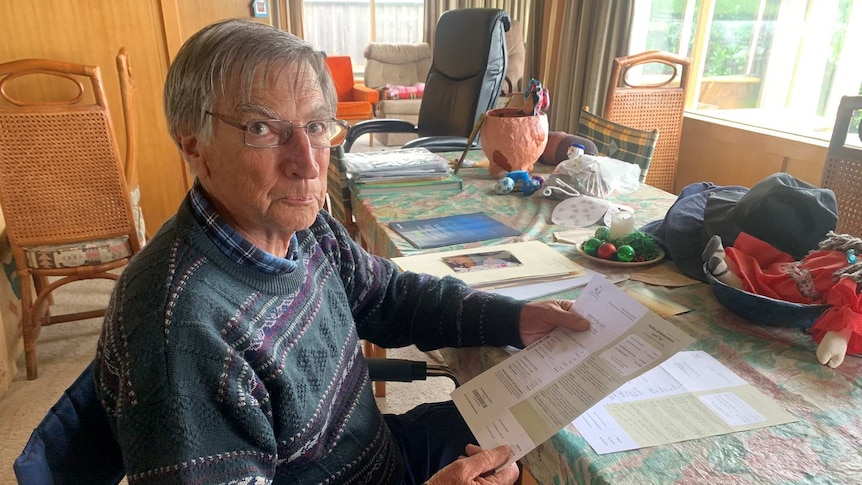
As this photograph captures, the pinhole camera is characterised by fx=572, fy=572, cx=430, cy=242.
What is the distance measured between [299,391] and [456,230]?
696mm

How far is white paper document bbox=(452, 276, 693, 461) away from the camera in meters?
0.72

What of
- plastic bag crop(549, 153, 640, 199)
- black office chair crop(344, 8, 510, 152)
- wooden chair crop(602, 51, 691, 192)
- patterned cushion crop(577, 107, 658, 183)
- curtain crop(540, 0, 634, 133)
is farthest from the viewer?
curtain crop(540, 0, 634, 133)

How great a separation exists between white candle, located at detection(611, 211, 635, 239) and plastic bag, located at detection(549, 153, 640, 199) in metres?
0.40

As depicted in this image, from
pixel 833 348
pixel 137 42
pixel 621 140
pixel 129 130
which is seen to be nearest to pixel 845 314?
pixel 833 348

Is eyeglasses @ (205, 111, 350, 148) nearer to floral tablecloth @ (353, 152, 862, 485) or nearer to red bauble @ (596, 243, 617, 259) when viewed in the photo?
floral tablecloth @ (353, 152, 862, 485)

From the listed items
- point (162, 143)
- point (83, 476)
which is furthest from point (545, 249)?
point (162, 143)

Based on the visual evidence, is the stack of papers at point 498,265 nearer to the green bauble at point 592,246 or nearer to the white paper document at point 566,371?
the green bauble at point 592,246

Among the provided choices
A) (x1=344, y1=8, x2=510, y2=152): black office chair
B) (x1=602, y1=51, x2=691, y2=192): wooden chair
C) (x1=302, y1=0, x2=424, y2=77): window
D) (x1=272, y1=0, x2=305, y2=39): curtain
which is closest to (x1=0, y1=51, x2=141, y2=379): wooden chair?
(x1=344, y1=8, x2=510, y2=152): black office chair

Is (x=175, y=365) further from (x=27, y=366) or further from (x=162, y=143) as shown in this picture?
(x=162, y=143)

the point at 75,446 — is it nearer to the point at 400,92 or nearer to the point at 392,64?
the point at 400,92

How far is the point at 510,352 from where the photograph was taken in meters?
0.91

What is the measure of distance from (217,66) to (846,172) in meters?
1.42

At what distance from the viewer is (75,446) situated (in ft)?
2.19

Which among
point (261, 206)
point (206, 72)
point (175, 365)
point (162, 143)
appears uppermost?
point (206, 72)
